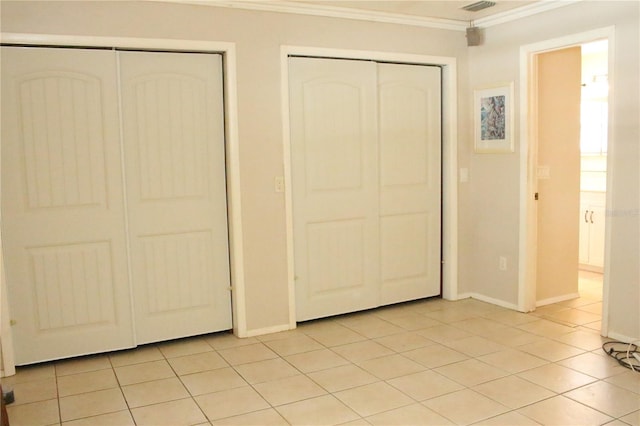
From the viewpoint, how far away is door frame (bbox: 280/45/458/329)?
13.1ft

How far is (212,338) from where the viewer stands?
390cm

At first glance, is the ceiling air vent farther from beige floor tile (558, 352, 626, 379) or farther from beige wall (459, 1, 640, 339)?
beige floor tile (558, 352, 626, 379)

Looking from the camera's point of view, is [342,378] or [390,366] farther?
[390,366]

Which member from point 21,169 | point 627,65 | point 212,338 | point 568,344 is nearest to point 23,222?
point 21,169

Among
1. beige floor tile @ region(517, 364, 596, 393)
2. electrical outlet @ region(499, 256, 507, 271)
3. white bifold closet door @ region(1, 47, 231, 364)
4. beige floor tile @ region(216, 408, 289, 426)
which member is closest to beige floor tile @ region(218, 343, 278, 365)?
white bifold closet door @ region(1, 47, 231, 364)

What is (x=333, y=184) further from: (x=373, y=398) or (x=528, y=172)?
(x=373, y=398)

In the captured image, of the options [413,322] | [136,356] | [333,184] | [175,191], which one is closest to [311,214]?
[333,184]

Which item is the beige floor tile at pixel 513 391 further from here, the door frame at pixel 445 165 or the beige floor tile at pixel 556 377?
the door frame at pixel 445 165

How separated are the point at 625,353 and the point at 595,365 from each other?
312mm

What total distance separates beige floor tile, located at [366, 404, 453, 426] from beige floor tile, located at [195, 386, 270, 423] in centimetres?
58

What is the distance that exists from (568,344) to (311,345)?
1.67 metres

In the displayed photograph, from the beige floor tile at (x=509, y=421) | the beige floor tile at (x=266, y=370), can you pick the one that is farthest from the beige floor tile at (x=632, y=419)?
the beige floor tile at (x=266, y=370)

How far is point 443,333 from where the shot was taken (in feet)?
12.8

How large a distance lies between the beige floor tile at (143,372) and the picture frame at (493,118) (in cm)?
292
